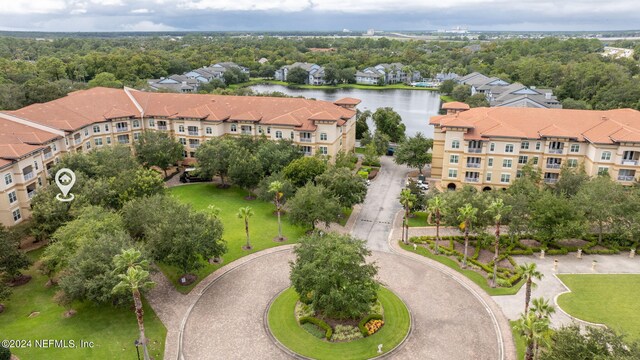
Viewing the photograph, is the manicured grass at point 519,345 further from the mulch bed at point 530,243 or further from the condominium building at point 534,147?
the condominium building at point 534,147

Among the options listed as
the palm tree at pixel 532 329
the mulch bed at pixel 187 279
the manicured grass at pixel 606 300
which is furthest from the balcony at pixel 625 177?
the mulch bed at pixel 187 279

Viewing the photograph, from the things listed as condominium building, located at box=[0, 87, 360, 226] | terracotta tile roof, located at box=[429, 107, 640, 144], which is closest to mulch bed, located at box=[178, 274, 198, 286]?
condominium building, located at box=[0, 87, 360, 226]

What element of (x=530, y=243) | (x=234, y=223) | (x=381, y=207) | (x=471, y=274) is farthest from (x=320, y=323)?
(x=530, y=243)

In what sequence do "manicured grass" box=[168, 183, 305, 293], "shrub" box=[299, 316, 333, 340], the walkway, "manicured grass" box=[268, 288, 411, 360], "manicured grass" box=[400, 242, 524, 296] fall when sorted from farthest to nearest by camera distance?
the walkway
"manicured grass" box=[168, 183, 305, 293]
"manicured grass" box=[400, 242, 524, 296]
"shrub" box=[299, 316, 333, 340]
"manicured grass" box=[268, 288, 411, 360]

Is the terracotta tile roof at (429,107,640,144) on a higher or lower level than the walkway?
higher

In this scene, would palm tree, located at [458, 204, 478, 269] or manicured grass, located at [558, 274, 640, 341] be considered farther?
palm tree, located at [458, 204, 478, 269]

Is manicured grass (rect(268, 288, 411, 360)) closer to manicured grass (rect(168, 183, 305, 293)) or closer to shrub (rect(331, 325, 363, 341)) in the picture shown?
shrub (rect(331, 325, 363, 341))
